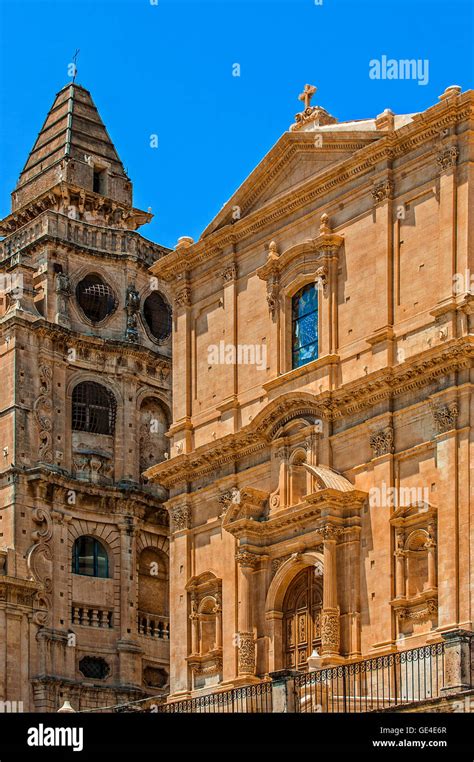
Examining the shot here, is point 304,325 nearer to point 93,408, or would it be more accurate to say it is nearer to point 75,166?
point 93,408

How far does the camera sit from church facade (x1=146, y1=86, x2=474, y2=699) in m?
37.9

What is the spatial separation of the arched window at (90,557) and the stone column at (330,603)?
52.5 ft

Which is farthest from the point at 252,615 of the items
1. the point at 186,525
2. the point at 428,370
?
the point at 428,370

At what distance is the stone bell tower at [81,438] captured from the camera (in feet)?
170

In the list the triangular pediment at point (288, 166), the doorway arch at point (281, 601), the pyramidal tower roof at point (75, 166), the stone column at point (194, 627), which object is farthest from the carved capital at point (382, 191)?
the pyramidal tower roof at point (75, 166)

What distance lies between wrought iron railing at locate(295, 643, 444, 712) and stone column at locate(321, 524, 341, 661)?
5.74 feet

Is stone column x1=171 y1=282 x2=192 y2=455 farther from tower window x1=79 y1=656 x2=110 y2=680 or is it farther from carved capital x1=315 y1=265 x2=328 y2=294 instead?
tower window x1=79 y1=656 x2=110 y2=680

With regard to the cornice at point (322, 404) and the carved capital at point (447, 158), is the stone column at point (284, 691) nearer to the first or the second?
the cornice at point (322, 404)

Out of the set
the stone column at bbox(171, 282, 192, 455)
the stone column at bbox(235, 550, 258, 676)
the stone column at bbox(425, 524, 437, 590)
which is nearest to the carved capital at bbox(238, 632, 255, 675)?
the stone column at bbox(235, 550, 258, 676)

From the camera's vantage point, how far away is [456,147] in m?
39.2

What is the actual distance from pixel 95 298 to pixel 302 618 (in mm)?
18831

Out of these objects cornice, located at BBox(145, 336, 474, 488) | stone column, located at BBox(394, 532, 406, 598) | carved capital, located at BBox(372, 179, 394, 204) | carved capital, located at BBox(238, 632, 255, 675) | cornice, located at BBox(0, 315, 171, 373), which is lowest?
carved capital, located at BBox(238, 632, 255, 675)

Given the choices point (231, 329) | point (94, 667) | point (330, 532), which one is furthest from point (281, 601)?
point (94, 667)
